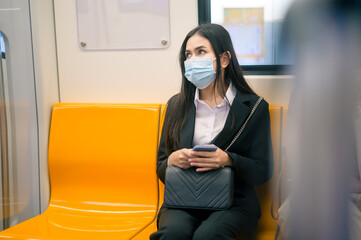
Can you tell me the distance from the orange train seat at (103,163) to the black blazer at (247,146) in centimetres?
38

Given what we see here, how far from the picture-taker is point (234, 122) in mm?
1830

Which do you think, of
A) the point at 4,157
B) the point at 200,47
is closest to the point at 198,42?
the point at 200,47

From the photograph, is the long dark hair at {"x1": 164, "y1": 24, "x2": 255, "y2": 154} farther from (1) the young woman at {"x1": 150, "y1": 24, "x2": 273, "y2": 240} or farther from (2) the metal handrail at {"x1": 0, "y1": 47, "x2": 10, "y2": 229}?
(2) the metal handrail at {"x1": 0, "y1": 47, "x2": 10, "y2": 229}

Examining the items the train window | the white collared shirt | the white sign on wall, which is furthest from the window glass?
the white collared shirt

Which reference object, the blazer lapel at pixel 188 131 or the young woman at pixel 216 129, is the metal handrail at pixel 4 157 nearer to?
the young woman at pixel 216 129

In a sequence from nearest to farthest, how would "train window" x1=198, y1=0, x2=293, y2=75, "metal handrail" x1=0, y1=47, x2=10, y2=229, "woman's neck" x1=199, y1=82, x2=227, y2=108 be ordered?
"woman's neck" x1=199, y1=82, x2=227, y2=108 → "metal handrail" x1=0, y1=47, x2=10, y2=229 → "train window" x1=198, y1=0, x2=293, y2=75

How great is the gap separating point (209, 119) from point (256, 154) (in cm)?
32

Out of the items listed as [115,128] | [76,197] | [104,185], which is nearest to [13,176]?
[76,197]

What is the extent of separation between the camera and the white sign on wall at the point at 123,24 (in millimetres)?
2400

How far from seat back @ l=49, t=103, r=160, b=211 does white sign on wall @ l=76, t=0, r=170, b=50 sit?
46 cm

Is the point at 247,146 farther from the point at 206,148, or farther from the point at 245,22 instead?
the point at 245,22

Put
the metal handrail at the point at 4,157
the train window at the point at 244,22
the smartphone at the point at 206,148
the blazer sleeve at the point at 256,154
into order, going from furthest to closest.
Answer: the train window at the point at 244,22
the metal handrail at the point at 4,157
the blazer sleeve at the point at 256,154
the smartphone at the point at 206,148

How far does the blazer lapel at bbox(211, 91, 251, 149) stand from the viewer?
1826mm

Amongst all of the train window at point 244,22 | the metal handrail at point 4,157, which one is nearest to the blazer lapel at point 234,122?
the train window at point 244,22
